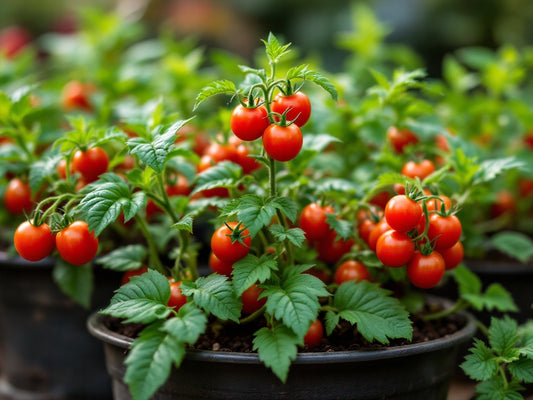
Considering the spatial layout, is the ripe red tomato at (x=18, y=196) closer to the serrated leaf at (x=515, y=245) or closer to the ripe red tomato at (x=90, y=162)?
the ripe red tomato at (x=90, y=162)

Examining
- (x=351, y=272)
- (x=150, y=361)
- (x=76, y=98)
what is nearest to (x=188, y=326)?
(x=150, y=361)

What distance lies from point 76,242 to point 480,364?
0.86m

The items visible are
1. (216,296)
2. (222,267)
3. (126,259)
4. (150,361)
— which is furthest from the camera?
(126,259)

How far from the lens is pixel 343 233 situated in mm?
1341

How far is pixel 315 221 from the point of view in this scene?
138 cm

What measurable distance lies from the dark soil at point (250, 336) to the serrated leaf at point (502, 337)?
0.13m

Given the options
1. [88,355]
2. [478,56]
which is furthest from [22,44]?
[478,56]

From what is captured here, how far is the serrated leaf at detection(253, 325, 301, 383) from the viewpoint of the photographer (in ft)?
3.64

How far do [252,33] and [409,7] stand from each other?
129 centimetres

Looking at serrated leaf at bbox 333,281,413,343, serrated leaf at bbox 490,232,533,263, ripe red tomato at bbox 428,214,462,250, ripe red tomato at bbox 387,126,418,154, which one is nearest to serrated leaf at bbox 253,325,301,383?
serrated leaf at bbox 333,281,413,343

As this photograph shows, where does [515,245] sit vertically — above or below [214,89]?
below

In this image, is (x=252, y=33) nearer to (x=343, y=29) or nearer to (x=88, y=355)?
(x=343, y=29)

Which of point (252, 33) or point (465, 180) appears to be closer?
point (465, 180)

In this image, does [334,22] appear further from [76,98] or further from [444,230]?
[444,230]
